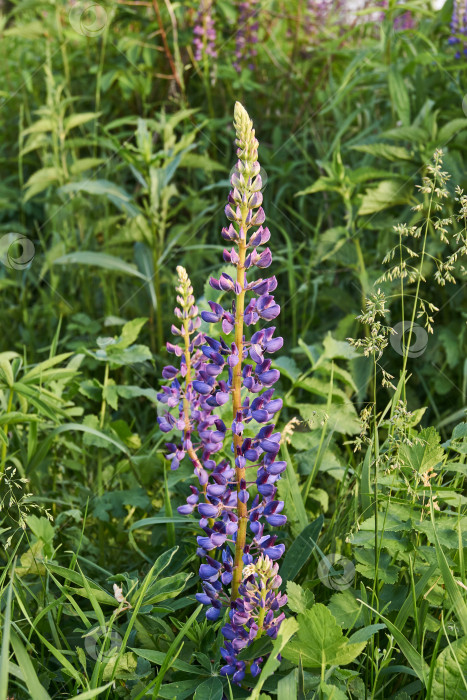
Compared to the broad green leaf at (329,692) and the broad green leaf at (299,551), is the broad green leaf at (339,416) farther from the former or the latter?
the broad green leaf at (329,692)

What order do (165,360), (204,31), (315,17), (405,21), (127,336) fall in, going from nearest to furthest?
1. (127,336)
2. (165,360)
3. (204,31)
4. (315,17)
5. (405,21)

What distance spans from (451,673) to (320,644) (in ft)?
0.84

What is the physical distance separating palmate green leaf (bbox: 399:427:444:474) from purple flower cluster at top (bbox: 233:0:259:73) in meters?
2.69

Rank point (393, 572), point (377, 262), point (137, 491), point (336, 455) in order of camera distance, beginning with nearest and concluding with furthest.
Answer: point (393, 572)
point (137, 491)
point (336, 455)
point (377, 262)

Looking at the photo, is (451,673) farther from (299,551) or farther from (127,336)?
(127,336)

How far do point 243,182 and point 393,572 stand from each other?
819mm

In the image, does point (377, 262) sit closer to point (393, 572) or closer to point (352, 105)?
point (352, 105)

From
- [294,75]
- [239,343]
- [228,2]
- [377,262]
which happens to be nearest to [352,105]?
[294,75]

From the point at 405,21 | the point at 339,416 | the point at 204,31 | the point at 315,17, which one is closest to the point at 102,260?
the point at 339,416

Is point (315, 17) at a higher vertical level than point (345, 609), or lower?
higher

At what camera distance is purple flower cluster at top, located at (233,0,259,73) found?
3.66 m

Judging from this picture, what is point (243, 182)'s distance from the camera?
1182 mm

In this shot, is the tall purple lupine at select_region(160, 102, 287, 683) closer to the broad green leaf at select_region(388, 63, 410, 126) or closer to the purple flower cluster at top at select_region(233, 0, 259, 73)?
the broad green leaf at select_region(388, 63, 410, 126)

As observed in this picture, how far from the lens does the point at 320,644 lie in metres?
1.18
